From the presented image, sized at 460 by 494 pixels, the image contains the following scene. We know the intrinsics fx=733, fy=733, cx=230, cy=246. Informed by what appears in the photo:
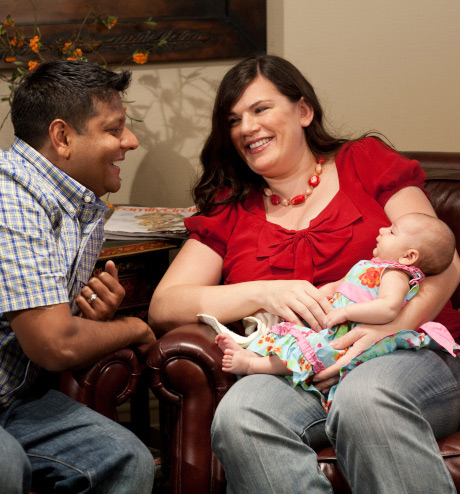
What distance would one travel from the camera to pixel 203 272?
7.21 feet

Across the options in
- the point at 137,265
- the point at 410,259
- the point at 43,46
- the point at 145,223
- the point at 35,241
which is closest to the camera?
the point at 35,241

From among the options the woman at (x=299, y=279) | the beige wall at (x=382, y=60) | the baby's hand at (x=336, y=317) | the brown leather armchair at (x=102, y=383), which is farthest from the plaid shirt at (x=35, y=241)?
the beige wall at (x=382, y=60)

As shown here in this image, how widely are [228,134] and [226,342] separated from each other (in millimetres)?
725

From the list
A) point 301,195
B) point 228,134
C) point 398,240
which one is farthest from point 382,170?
point 228,134

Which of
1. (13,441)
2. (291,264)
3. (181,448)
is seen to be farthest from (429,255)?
(13,441)

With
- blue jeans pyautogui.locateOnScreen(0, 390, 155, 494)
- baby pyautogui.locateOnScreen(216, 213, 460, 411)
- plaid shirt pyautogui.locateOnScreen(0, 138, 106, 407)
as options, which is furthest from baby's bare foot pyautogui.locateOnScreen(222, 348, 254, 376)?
plaid shirt pyautogui.locateOnScreen(0, 138, 106, 407)

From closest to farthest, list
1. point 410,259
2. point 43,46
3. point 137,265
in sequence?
point 410,259, point 137,265, point 43,46

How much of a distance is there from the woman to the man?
0.27m

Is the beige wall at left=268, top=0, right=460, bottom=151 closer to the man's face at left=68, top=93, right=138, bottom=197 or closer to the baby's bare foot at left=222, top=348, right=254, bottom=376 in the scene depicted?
the man's face at left=68, top=93, right=138, bottom=197

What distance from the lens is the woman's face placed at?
7.16ft

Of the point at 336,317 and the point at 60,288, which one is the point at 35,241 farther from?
the point at 336,317

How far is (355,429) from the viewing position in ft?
5.31

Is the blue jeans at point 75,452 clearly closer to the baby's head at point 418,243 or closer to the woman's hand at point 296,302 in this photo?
the woman's hand at point 296,302

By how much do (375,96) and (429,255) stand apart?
4.48 ft
